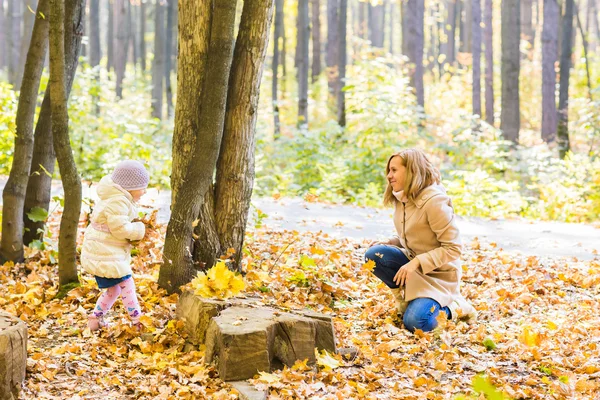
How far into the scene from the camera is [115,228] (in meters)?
4.12

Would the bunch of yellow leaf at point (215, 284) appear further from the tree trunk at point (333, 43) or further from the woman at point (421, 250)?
the tree trunk at point (333, 43)

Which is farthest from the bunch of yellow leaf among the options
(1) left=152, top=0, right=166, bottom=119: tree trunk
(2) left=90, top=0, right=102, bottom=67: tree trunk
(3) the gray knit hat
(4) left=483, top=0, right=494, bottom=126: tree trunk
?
(2) left=90, top=0, right=102, bottom=67: tree trunk

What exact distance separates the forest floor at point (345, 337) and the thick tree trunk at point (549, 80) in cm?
1247

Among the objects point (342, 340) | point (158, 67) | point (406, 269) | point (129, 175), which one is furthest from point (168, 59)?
point (342, 340)

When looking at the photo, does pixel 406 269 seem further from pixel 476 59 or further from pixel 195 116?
pixel 476 59

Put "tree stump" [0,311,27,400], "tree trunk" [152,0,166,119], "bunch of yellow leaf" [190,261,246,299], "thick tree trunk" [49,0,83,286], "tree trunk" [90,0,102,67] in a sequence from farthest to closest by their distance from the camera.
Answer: "tree trunk" [90,0,102,67], "tree trunk" [152,0,166,119], "thick tree trunk" [49,0,83,286], "bunch of yellow leaf" [190,261,246,299], "tree stump" [0,311,27,400]

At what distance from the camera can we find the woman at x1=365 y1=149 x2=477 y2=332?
4488 millimetres

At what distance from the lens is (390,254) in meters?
4.86

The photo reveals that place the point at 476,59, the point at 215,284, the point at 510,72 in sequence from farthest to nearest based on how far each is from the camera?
1. the point at 476,59
2. the point at 510,72
3. the point at 215,284

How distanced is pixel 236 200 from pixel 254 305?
1.19m

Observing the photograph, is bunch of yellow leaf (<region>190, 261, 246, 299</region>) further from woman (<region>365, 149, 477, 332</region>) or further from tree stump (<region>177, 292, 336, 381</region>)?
woman (<region>365, 149, 477, 332</region>)

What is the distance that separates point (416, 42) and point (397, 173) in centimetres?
1751

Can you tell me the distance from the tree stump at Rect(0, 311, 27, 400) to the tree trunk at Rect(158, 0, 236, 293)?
147 cm

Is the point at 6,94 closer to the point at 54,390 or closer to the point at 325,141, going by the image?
the point at 325,141
